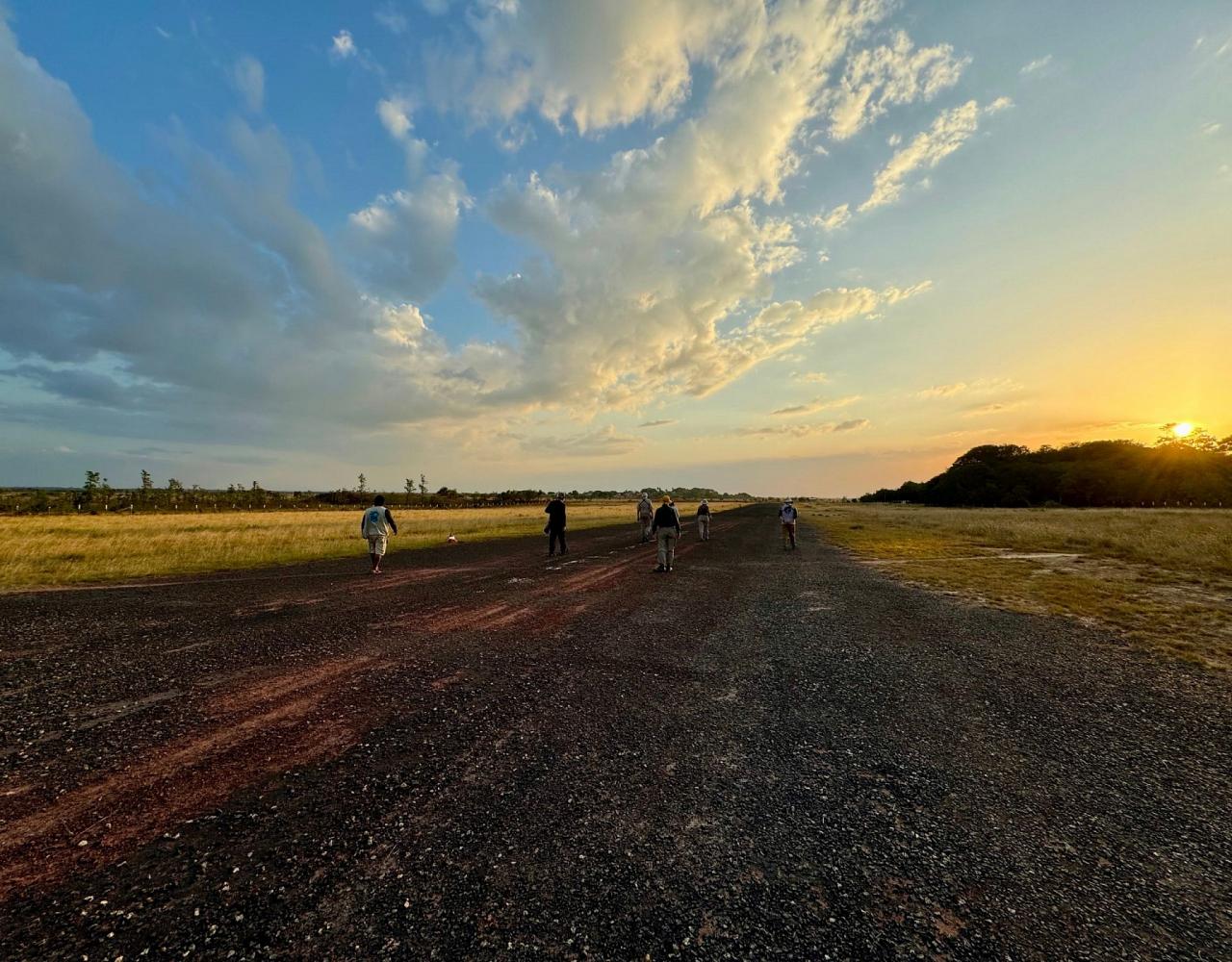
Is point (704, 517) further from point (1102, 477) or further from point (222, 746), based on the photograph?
point (1102, 477)

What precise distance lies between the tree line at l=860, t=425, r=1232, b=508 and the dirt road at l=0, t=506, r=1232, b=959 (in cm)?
12167

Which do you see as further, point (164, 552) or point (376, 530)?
point (164, 552)

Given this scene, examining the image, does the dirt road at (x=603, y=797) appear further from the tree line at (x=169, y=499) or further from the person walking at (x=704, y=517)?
the tree line at (x=169, y=499)

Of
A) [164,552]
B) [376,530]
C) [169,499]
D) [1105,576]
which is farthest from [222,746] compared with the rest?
[169,499]

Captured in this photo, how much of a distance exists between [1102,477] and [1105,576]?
116m

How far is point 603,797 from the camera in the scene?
4.39 m

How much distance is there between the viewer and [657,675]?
7.55 metres

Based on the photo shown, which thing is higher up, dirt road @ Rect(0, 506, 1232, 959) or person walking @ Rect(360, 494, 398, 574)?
person walking @ Rect(360, 494, 398, 574)

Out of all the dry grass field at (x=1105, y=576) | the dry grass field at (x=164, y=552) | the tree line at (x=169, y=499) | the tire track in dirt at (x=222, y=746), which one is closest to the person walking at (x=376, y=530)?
the dry grass field at (x=164, y=552)

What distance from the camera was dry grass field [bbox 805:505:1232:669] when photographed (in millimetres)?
10680

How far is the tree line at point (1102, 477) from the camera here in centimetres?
9212

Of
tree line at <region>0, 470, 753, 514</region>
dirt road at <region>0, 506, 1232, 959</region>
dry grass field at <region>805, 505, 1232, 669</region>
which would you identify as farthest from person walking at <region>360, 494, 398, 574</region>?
tree line at <region>0, 470, 753, 514</region>

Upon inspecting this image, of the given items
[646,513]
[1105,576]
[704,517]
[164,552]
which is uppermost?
[646,513]

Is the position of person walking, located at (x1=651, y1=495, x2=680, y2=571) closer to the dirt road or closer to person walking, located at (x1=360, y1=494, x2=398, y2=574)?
the dirt road
